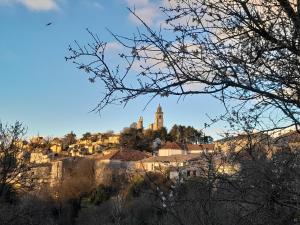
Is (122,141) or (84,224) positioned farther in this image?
(122,141)

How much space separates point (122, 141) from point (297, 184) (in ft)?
268

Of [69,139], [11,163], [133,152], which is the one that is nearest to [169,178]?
[11,163]

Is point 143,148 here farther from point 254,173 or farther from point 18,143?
point 254,173

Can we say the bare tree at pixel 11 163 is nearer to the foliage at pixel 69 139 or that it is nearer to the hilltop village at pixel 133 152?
the hilltop village at pixel 133 152

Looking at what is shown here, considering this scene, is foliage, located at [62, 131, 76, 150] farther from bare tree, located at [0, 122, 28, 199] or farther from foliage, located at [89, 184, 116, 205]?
bare tree, located at [0, 122, 28, 199]

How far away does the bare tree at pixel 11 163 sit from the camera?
16297mm

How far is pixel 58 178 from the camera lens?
56.1 m

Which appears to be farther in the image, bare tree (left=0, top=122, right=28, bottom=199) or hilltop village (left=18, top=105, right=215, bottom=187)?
hilltop village (left=18, top=105, right=215, bottom=187)

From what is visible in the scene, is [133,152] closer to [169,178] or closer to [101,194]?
[101,194]

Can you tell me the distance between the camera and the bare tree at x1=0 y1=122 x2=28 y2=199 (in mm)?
→ 16297

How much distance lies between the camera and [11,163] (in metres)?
16.7

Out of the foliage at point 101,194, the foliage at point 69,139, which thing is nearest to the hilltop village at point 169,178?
the foliage at point 101,194

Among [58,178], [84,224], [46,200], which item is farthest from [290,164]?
[58,178]

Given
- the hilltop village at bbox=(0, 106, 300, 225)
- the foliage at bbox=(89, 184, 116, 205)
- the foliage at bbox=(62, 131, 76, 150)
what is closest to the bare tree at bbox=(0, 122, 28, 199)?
the hilltop village at bbox=(0, 106, 300, 225)
